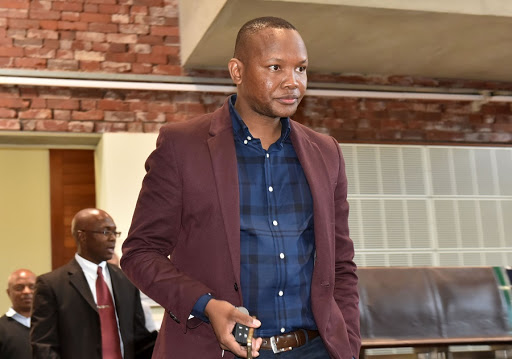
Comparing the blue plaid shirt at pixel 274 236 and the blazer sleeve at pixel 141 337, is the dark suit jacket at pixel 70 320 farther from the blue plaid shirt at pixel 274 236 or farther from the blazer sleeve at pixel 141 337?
the blue plaid shirt at pixel 274 236

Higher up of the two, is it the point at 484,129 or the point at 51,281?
the point at 484,129

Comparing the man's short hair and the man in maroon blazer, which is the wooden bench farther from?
the man's short hair

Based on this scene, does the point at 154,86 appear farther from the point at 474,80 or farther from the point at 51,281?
the point at 474,80

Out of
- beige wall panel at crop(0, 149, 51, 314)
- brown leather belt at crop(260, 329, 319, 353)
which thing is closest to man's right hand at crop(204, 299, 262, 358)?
brown leather belt at crop(260, 329, 319, 353)

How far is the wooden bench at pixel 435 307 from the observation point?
189 inches

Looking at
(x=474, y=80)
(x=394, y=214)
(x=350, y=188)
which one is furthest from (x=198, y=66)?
(x=474, y=80)

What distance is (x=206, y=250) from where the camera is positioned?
1733mm

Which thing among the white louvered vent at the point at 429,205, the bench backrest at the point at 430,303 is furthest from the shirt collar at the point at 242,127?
the white louvered vent at the point at 429,205

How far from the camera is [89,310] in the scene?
4160mm

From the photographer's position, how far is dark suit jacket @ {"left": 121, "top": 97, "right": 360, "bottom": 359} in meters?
1.69

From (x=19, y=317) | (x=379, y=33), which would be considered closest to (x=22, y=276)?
(x=19, y=317)

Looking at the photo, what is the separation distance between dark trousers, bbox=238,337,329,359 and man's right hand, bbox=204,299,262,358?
0.13 metres

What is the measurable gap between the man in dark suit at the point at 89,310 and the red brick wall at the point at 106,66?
1873mm

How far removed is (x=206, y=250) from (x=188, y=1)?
4.73 m
